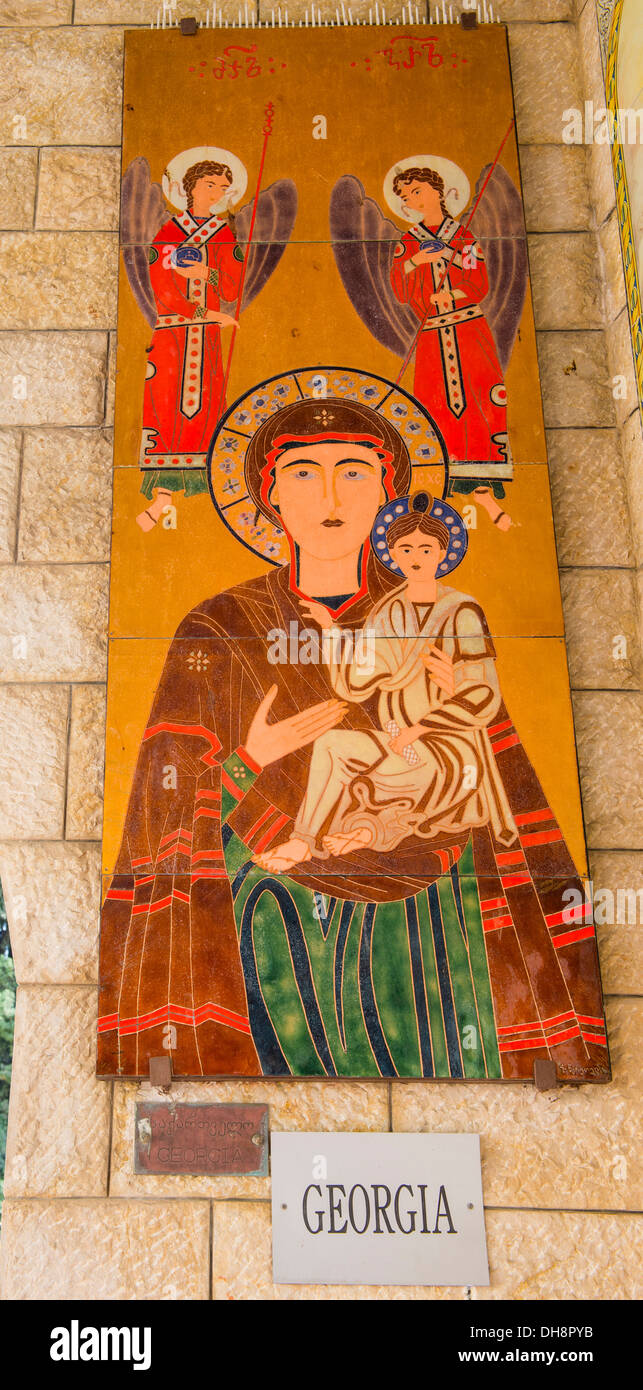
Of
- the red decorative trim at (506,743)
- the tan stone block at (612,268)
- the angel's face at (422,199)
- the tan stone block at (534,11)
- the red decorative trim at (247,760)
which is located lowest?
the red decorative trim at (247,760)

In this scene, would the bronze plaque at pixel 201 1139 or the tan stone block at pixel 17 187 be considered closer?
the bronze plaque at pixel 201 1139

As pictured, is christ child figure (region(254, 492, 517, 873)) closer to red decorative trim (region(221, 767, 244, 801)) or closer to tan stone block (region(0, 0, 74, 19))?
red decorative trim (region(221, 767, 244, 801))

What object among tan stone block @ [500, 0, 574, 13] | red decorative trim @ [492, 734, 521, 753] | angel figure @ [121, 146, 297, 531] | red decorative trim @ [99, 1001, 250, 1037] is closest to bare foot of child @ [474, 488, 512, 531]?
red decorative trim @ [492, 734, 521, 753]

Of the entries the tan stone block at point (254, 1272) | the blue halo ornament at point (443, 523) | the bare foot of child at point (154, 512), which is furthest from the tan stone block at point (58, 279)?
the tan stone block at point (254, 1272)

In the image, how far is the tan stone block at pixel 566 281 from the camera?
4.17 metres

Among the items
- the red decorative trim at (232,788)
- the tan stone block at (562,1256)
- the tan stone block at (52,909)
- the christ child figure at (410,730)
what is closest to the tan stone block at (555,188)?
the christ child figure at (410,730)

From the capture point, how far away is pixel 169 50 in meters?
4.36

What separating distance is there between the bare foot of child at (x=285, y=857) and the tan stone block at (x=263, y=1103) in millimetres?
651

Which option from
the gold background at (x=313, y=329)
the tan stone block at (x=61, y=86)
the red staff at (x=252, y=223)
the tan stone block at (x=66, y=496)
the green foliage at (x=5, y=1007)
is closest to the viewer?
the green foliage at (x=5, y=1007)

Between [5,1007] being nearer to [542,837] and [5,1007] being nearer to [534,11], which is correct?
[542,837]

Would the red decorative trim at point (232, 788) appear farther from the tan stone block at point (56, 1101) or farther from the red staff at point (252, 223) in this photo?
the red staff at point (252, 223)

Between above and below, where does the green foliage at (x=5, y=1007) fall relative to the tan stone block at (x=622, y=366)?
below

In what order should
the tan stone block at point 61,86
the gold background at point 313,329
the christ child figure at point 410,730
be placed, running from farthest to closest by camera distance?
the tan stone block at point 61,86
the gold background at point 313,329
the christ child figure at point 410,730

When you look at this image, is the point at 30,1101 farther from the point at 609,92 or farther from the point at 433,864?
the point at 609,92
